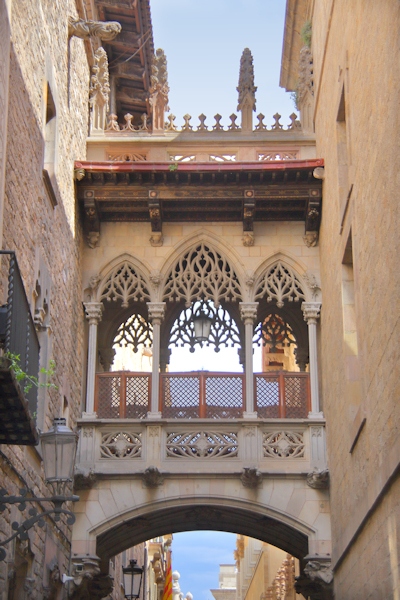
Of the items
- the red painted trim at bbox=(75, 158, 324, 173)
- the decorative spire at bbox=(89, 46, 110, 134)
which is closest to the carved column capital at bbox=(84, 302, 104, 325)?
the red painted trim at bbox=(75, 158, 324, 173)

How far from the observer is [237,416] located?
1545 centimetres

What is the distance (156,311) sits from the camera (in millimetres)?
15805

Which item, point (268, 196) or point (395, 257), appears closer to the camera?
point (395, 257)

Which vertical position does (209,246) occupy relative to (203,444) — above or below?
above

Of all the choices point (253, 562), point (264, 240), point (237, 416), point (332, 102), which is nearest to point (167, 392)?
point (237, 416)

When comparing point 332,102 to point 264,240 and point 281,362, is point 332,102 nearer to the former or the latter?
point 264,240

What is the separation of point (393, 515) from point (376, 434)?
43.1 inches

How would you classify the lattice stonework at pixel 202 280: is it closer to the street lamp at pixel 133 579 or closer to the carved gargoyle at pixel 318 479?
the carved gargoyle at pixel 318 479

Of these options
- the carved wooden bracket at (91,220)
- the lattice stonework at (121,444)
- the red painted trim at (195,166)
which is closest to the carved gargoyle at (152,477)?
the lattice stonework at (121,444)

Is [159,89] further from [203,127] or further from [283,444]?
[283,444]

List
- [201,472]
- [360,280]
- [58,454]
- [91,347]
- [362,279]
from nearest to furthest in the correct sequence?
[58,454], [362,279], [360,280], [201,472], [91,347]

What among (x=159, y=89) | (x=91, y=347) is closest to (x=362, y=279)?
(x=91, y=347)

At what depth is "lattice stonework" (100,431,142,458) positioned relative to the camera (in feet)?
49.0

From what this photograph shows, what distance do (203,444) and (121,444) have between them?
1.13 m
